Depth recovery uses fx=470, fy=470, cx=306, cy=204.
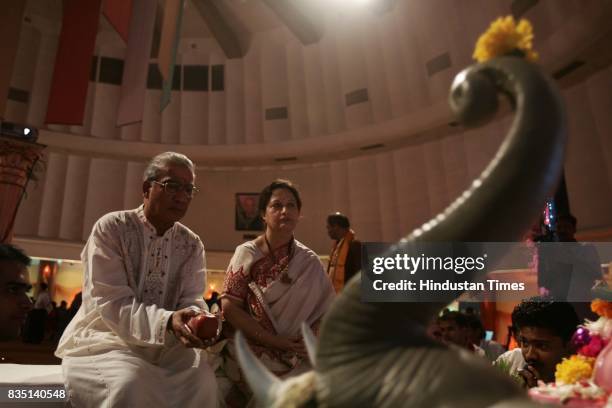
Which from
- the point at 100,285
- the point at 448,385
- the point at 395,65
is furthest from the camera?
the point at 395,65

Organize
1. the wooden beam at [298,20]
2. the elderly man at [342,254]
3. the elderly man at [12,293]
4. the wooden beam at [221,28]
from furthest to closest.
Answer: the wooden beam at [221,28], the wooden beam at [298,20], the elderly man at [342,254], the elderly man at [12,293]

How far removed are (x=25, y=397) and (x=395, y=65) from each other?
39.9 ft

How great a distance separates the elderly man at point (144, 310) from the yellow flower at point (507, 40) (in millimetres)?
1409

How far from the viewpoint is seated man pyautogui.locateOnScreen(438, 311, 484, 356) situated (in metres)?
3.30

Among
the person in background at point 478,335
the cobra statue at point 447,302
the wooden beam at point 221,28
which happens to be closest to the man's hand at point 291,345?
the person in background at point 478,335

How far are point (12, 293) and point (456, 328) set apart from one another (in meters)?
2.76

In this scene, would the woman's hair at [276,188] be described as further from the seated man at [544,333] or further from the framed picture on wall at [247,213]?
the framed picture on wall at [247,213]

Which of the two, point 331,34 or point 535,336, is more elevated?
point 331,34

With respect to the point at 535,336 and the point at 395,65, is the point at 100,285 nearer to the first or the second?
the point at 535,336

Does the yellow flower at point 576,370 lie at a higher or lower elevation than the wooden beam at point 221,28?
lower

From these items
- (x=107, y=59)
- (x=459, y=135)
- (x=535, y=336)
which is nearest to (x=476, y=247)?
(x=535, y=336)

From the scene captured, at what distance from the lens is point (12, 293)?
229cm

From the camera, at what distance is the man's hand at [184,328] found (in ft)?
5.58

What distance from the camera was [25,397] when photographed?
6.28 ft
